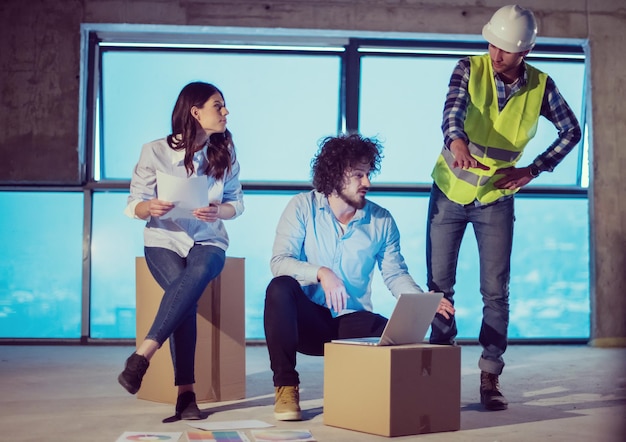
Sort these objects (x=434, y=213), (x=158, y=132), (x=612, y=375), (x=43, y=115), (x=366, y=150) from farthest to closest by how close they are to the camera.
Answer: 1. (x=158, y=132)
2. (x=43, y=115)
3. (x=612, y=375)
4. (x=434, y=213)
5. (x=366, y=150)

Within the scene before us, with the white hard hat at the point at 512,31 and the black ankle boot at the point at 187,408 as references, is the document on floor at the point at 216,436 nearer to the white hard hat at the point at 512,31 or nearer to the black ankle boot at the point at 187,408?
the black ankle boot at the point at 187,408

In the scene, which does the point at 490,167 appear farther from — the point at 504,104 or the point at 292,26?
the point at 292,26

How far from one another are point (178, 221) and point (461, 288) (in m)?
3.51

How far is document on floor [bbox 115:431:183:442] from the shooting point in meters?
2.38

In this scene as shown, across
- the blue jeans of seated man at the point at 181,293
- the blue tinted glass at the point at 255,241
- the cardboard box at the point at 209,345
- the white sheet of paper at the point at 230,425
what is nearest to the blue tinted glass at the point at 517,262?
the blue tinted glass at the point at 255,241

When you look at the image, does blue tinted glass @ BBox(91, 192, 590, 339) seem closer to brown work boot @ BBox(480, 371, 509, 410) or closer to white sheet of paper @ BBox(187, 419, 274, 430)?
brown work boot @ BBox(480, 371, 509, 410)

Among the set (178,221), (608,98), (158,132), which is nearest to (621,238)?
(608,98)

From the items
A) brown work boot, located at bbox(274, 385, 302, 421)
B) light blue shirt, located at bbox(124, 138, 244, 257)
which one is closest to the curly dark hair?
light blue shirt, located at bbox(124, 138, 244, 257)

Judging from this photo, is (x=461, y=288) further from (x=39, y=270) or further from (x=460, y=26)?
(x=39, y=270)

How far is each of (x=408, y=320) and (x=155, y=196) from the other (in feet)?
3.83

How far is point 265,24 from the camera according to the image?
18.9 feet

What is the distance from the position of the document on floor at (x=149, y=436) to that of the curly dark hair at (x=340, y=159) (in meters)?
1.04

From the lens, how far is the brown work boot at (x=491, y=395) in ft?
9.96

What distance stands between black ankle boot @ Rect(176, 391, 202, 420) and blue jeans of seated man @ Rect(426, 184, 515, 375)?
99cm
